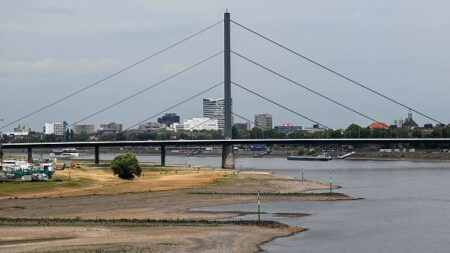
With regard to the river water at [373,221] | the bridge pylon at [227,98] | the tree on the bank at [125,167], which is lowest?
the river water at [373,221]

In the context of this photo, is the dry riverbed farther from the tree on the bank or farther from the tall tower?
the tall tower

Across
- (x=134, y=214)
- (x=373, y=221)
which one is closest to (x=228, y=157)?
(x=134, y=214)

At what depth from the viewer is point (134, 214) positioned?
47.3m

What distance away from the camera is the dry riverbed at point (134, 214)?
35.1 m

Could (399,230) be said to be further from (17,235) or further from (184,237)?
(17,235)

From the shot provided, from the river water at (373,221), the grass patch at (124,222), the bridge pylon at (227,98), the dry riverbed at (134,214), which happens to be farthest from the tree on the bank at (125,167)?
the bridge pylon at (227,98)

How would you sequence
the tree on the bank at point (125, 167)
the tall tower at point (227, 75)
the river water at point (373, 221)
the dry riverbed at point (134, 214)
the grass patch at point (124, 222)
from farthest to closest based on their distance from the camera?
the tall tower at point (227, 75) → the tree on the bank at point (125, 167) → the grass patch at point (124, 222) → the river water at point (373, 221) → the dry riverbed at point (134, 214)

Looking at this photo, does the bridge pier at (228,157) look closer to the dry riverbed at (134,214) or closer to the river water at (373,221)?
the dry riverbed at (134,214)

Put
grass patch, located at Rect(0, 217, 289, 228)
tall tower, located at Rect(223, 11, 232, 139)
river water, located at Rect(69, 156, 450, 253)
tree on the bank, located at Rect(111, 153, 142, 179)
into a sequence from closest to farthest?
river water, located at Rect(69, 156, 450, 253)
grass patch, located at Rect(0, 217, 289, 228)
tree on the bank, located at Rect(111, 153, 142, 179)
tall tower, located at Rect(223, 11, 232, 139)

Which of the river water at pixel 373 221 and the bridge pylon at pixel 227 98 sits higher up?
the bridge pylon at pixel 227 98

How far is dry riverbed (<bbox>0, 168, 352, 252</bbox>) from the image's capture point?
115 ft

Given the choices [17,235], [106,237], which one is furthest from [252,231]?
[17,235]

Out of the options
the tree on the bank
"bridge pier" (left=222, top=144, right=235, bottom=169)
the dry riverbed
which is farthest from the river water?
"bridge pier" (left=222, top=144, right=235, bottom=169)

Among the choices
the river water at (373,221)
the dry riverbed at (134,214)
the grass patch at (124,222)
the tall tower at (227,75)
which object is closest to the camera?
the dry riverbed at (134,214)
